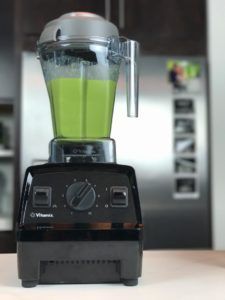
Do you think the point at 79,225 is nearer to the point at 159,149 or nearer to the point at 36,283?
the point at 36,283

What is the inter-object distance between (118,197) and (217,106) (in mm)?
1556

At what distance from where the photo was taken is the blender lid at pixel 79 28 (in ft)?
2.43

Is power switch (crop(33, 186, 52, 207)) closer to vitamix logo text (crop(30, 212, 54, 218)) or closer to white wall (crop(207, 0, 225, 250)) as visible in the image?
vitamix logo text (crop(30, 212, 54, 218))

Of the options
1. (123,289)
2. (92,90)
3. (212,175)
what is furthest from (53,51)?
(212,175)

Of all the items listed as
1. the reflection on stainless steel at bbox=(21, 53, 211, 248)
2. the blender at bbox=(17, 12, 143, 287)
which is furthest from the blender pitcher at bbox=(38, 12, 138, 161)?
the reflection on stainless steel at bbox=(21, 53, 211, 248)

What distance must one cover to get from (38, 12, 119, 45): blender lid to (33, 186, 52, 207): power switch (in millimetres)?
273

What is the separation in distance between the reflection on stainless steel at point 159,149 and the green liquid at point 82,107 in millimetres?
1125

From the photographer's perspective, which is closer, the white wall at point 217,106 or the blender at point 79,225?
the blender at point 79,225

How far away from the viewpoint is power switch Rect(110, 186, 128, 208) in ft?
2.12

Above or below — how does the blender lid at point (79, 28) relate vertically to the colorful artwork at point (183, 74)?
below

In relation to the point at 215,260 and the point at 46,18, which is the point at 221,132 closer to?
the point at 46,18

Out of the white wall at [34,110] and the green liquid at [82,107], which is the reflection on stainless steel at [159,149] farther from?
the green liquid at [82,107]

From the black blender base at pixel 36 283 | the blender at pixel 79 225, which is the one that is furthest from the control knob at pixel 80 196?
the black blender base at pixel 36 283

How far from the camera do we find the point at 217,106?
82.7 inches
